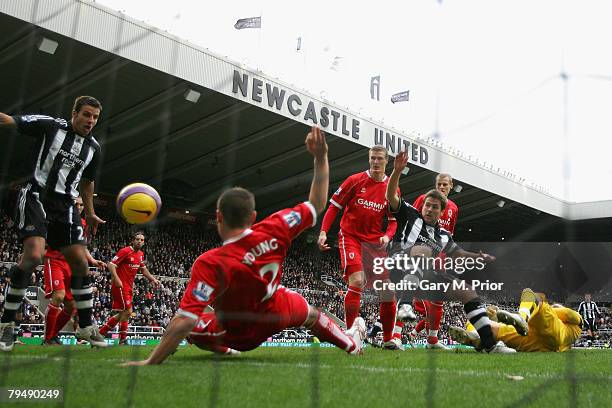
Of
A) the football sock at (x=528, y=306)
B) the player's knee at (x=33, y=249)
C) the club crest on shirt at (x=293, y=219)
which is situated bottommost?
the football sock at (x=528, y=306)

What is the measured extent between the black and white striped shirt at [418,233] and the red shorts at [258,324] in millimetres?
2750

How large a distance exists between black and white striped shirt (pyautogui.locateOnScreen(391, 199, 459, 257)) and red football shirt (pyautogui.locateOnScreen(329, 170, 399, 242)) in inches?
10.6

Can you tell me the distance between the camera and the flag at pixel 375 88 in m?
20.8

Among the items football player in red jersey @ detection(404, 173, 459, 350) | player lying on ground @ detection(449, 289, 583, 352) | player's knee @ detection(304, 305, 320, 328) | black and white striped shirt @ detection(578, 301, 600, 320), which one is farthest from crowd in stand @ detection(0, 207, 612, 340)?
player's knee @ detection(304, 305, 320, 328)

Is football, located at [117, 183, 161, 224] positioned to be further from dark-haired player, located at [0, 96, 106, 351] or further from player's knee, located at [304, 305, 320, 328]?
player's knee, located at [304, 305, 320, 328]

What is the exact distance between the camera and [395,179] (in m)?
5.62

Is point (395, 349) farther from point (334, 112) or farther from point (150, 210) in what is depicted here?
point (334, 112)

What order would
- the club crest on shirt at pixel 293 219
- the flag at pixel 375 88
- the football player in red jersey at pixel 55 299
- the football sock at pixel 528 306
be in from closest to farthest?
the club crest on shirt at pixel 293 219 → the football sock at pixel 528 306 → the football player in red jersey at pixel 55 299 → the flag at pixel 375 88

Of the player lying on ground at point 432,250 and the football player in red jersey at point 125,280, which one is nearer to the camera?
the player lying on ground at point 432,250

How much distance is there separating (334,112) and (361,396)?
15.6 meters

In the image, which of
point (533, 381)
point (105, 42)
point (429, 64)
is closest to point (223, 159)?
point (105, 42)

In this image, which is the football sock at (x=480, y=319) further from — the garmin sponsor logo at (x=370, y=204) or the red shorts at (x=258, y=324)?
the red shorts at (x=258, y=324)

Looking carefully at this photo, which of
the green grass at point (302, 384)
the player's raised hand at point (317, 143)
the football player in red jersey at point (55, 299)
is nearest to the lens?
the green grass at point (302, 384)

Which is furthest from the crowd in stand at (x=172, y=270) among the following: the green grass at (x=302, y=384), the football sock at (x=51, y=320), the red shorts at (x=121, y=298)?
the green grass at (x=302, y=384)
